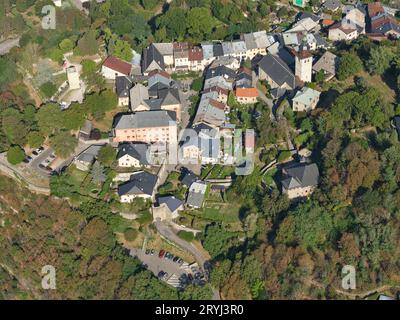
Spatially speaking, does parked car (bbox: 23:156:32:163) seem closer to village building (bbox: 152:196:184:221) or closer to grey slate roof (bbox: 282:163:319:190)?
village building (bbox: 152:196:184:221)

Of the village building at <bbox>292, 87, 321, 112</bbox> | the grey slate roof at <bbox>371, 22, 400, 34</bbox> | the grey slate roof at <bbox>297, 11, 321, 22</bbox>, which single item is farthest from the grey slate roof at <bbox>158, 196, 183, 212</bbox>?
the grey slate roof at <bbox>371, 22, 400, 34</bbox>

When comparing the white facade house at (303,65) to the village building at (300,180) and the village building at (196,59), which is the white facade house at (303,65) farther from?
the village building at (300,180)

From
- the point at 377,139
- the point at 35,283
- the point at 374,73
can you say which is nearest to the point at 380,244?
the point at 377,139

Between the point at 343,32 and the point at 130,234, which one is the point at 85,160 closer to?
the point at 130,234

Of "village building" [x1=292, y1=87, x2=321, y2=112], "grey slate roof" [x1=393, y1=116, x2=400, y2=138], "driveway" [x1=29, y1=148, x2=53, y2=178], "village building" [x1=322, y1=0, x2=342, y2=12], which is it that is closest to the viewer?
"driveway" [x1=29, y1=148, x2=53, y2=178]

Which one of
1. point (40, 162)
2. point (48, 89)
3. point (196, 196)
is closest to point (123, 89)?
point (48, 89)

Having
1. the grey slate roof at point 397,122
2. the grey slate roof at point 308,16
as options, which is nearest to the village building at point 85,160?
the grey slate roof at point 397,122

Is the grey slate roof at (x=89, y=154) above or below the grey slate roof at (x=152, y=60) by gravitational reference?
below
